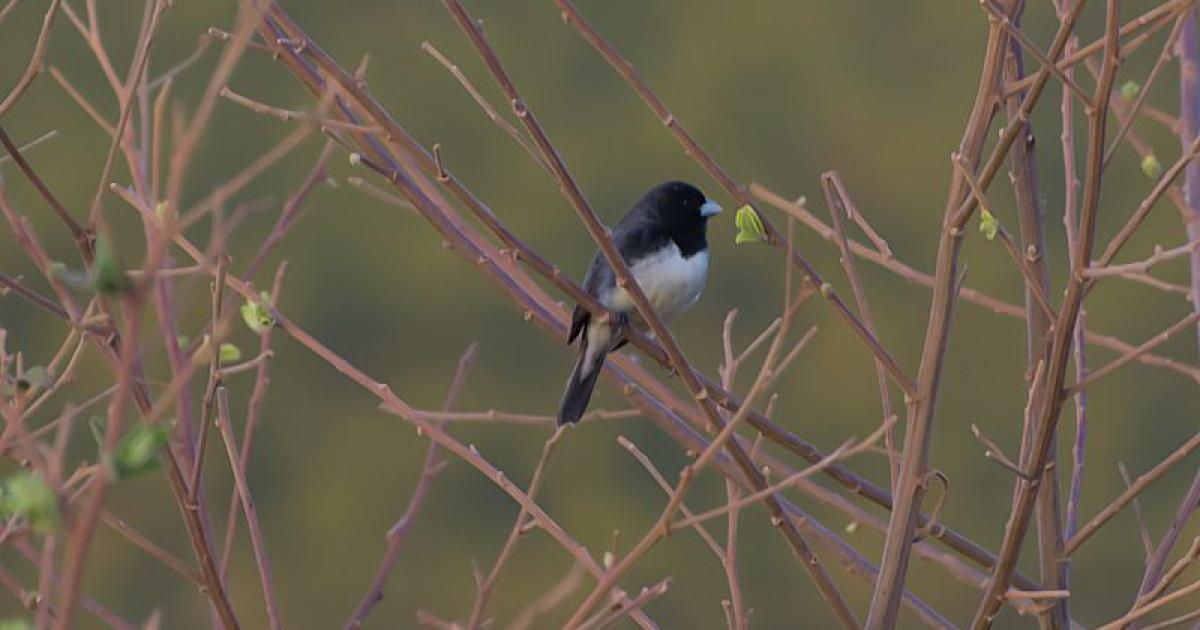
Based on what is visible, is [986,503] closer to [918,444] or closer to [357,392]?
[357,392]

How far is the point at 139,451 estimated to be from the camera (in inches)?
36.7

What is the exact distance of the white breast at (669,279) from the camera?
3.36 m

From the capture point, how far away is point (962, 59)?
22.1ft

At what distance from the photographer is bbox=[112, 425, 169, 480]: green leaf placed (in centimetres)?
91

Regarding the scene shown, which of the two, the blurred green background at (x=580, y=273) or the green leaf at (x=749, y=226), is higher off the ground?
the green leaf at (x=749, y=226)

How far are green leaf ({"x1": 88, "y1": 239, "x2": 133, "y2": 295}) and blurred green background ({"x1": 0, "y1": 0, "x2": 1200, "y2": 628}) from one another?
5579 millimetres

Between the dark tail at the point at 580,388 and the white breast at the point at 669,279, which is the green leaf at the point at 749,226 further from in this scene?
the white breast at the point at 669,279

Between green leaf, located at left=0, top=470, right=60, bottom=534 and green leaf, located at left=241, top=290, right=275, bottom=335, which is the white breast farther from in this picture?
green leaf, located at left=0, top=470, right=60, bottom=534

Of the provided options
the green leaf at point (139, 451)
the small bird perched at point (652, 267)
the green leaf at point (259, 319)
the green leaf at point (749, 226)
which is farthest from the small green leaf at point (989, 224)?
the small bird perched at point (652, 267)

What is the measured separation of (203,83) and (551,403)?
177 cm

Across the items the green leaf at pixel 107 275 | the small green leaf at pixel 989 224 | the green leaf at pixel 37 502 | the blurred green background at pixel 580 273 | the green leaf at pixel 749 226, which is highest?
the green leaf at pixel 107 275

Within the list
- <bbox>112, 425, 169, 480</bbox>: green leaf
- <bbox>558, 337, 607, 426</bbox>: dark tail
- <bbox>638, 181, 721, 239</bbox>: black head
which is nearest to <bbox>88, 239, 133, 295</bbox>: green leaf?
<bbox>112, 425, 169, 480</bbox>: green leaf

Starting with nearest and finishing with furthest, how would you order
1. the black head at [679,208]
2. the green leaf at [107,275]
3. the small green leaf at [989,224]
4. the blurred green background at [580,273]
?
the green leaf at [107,275], the small green leaf at [989,224], the black head at [679,208], the blurred green background at [580,273]

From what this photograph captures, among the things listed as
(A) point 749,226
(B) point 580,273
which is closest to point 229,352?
(A) point 749,226
